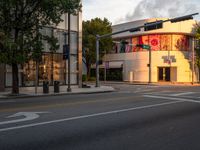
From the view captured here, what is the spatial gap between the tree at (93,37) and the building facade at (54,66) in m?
20.1

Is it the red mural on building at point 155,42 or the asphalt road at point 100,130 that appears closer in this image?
the asphalt road at point 100,130

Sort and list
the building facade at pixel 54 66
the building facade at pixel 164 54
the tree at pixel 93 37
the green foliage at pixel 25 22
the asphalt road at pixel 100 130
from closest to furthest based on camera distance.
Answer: the asphalt road at pixel 100 130 → the green foliage at pixel 25 22 → the building facade at pixel 54 66 → the building facade at pixel 164 54 → the tree at pixel 93 37

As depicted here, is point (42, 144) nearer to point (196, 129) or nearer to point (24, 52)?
point (196, 129)

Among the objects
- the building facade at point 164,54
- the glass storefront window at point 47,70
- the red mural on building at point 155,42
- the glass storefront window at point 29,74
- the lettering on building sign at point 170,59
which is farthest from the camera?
the red mural on building at point 155,42

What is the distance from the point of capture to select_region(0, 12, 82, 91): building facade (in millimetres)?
25406

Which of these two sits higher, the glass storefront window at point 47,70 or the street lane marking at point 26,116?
the glass storefront window at point 47,70

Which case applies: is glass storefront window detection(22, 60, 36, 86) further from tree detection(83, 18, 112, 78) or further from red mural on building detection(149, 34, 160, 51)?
red mural on building detection(149, 34, 160, 51)

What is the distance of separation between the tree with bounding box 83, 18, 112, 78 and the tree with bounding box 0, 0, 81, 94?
2895 centimetres

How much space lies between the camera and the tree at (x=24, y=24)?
20.0 m

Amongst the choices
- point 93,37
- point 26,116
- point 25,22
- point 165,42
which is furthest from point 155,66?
point 26,116

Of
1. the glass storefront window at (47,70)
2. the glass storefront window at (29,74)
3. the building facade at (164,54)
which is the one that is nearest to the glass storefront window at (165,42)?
the building facade at (164,54)

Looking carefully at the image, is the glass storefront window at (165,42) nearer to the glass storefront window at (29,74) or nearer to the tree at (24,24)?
the glass storefront window at (29,74)

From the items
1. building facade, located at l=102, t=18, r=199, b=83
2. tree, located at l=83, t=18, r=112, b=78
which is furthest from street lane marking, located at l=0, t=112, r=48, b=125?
tree, located at l=83, t=18, r=112, b=78

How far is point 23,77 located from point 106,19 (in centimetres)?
3132
